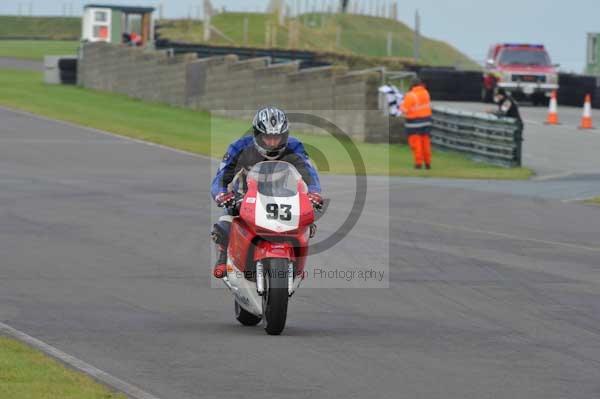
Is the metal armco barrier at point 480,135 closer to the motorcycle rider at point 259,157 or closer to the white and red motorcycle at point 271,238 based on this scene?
the motorcycle rider at point 259,157

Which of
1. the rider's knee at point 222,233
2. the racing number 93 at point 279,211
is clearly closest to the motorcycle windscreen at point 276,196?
the racing number 93 at point 279,211

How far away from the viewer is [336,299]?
41.3ft

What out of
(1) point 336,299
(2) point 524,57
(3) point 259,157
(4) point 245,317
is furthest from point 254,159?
(2) point 524,57

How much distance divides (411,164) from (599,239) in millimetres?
11943

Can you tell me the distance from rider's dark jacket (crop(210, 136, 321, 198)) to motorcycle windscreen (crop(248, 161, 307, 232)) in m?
0.13

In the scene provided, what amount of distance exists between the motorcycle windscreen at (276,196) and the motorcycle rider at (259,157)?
0.34 ft

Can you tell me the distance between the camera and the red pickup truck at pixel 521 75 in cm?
4900

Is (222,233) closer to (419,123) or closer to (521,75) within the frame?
(419,123)

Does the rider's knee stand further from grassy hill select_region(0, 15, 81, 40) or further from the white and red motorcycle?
grassy hill select_region(0, 15, 81, 40)

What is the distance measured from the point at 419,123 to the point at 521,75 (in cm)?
2168

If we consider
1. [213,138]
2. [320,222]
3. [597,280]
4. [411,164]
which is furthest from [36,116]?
[597,280]

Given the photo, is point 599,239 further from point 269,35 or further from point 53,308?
point 269,35

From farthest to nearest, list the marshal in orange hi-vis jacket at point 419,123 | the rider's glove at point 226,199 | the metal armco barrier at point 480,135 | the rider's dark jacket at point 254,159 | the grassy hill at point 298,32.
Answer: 1. the grassy hill at point 298,32
2. the metal armco barrier at point 480,135
3. the marshal in orange hi-vis jacket at point 419,123
4. the rider's dark jacket at point 254,159
5. the rider's glove at point 226,199

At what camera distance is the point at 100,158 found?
28.0m
